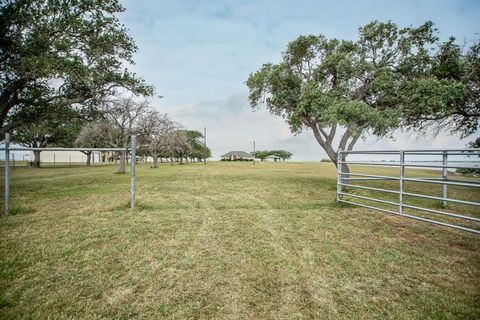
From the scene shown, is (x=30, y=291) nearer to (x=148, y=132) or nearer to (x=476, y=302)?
(x=476, y=302)

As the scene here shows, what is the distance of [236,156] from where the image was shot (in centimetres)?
11869

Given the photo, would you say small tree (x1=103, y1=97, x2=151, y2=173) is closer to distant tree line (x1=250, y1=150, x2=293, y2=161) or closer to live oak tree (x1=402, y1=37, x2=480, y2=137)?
live oak tree (x1=402, y1=37, x2=480, y2=137)

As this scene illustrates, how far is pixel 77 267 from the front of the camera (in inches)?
129

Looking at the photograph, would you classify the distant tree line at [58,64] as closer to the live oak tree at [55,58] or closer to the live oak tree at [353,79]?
the live oak tree at [55,58]

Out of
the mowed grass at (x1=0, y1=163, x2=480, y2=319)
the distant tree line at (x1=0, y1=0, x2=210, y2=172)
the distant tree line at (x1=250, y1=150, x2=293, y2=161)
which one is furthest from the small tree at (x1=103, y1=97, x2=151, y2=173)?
the distant tree line at (x1=250, y1=150, x2=293, y2=161)

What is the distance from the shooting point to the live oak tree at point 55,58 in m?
8.74

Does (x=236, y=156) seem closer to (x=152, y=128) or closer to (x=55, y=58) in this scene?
(x=152, y=128)

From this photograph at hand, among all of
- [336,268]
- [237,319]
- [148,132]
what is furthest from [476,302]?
[148,132]

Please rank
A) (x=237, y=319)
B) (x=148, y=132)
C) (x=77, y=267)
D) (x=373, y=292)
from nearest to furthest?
1. (x=237, y=319)
2. (x=373, y=292)
3. (x=77, y=267)
4. (x=148, y=132)

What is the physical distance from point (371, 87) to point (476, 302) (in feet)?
32.8

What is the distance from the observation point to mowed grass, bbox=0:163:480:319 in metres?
2.45

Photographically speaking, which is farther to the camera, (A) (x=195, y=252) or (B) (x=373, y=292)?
(A) (x=195, y=252)

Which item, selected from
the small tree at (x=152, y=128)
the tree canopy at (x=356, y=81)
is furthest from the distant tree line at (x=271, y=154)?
the tree canopy at (x=356, y=81)

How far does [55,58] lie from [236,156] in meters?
110
